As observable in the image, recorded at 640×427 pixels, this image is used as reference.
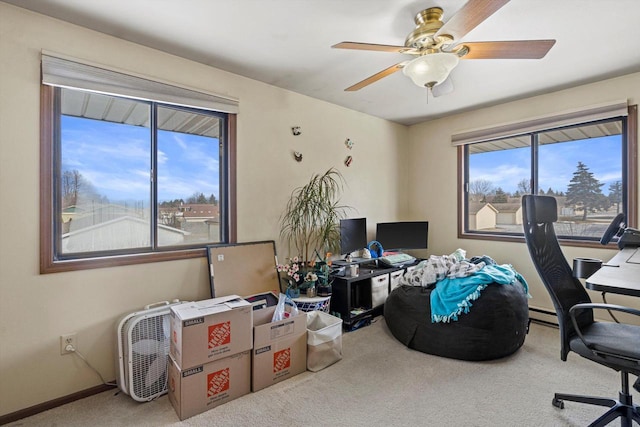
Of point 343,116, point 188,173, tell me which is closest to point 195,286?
point 188,173

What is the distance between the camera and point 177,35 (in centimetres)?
216

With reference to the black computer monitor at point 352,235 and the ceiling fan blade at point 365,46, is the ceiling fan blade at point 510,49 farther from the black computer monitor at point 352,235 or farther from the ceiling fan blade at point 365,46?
the black computer monitor at point 352,235

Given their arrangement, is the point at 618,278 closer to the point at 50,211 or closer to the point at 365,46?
the point at 365,46

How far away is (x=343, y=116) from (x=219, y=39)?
1.82 m

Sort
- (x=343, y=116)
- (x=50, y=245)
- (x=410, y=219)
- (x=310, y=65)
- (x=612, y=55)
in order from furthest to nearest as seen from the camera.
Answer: (x=410, y=219) → (x=343, y=116) → (x=310, y=65) → (x=612, y=55) → (x=50, y=245)

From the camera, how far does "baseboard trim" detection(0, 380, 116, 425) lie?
1800mm

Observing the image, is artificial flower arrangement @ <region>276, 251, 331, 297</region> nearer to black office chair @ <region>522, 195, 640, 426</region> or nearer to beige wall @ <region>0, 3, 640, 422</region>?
beige wall @ <region>0, 3, 640, 422</region>

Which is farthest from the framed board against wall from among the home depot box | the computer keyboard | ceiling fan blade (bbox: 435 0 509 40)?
ceiling fan blade (bbox: 435 0 509 40)

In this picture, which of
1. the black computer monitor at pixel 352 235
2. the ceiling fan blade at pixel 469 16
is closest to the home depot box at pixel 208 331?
the black computer monitor at pixel 352 235

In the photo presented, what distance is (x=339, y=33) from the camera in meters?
2.14

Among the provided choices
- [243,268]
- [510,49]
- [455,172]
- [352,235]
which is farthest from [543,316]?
[243,268]

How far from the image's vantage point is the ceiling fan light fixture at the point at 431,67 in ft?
5.86

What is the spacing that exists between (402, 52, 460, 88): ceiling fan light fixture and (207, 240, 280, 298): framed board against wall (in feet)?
6.20

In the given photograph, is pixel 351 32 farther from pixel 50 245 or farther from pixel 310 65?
pixel 50 245
